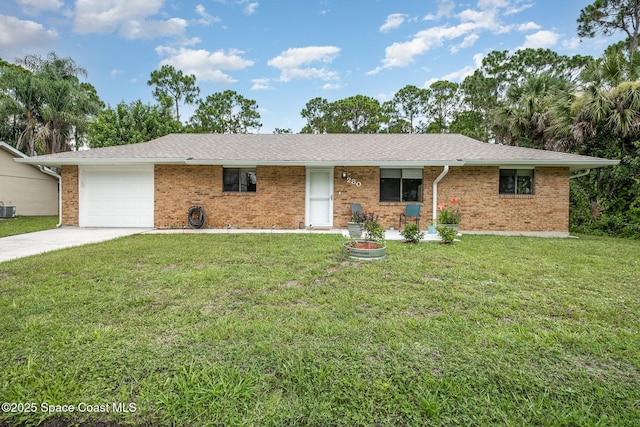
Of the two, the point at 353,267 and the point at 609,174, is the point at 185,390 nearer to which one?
the point at 353,267

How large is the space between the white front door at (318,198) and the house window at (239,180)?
2.06 meters

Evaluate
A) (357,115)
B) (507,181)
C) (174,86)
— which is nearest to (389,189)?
(507,181)

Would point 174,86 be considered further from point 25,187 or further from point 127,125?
point 25,187

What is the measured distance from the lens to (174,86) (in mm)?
26359

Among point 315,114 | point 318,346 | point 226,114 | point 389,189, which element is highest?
point 315,114

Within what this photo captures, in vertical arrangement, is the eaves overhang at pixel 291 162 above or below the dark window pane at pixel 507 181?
above

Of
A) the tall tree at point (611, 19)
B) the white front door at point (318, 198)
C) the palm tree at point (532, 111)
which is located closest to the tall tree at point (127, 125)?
the white front door at point (318, 198)

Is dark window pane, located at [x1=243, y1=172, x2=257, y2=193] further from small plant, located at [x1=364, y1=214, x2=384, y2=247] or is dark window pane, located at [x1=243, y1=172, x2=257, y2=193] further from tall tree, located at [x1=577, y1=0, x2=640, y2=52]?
tall tree, located at [x1=577, y1=0, x2=640, y2=52]

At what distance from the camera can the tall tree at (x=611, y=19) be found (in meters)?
15.2

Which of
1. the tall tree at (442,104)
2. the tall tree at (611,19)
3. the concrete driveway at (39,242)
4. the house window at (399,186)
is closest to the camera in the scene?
the concrete driveway at (39,242)

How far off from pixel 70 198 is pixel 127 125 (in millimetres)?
10945

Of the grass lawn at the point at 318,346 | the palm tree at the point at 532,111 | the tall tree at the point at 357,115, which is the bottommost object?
the grass lawn at the point at 318,346

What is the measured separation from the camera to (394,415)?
1.71 m

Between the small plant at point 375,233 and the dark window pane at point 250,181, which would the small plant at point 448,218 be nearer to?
the small plant at point 375,233
